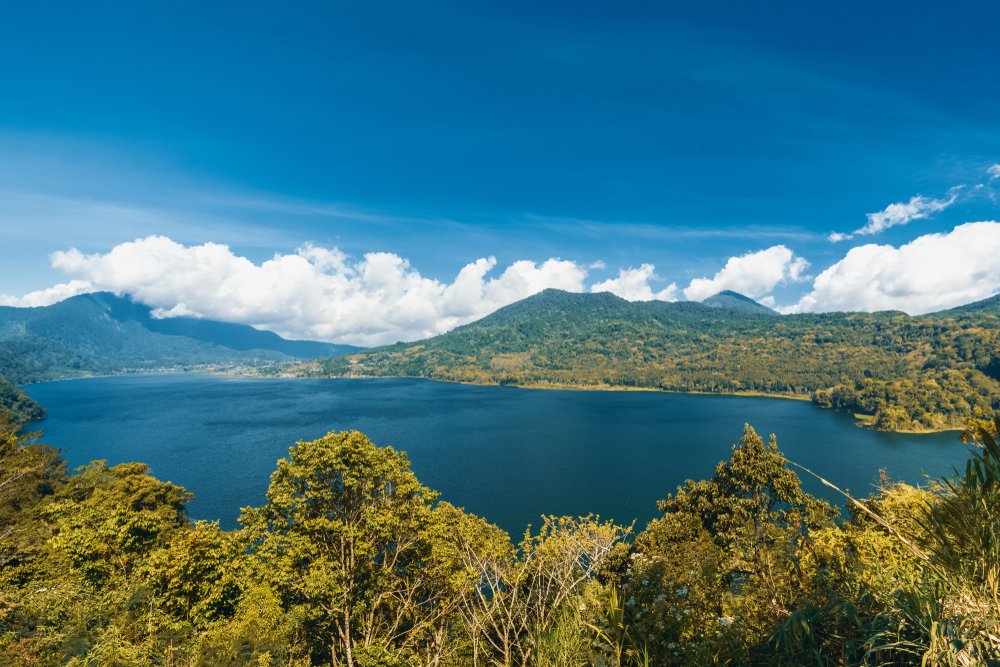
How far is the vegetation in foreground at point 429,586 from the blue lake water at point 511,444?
84.5ft

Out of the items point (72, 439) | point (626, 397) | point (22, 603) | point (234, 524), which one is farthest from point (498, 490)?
point (626, 397)

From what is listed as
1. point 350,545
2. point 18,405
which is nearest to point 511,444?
point 350,545

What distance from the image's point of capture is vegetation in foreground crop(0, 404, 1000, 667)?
3.67 meters

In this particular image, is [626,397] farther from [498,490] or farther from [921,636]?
[921,636]

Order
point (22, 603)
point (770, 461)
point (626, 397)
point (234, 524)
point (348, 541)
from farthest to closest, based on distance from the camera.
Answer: point (626, 397) → point (234, 524) → point (770, 461) → point (348, 541) → point (22, 603)

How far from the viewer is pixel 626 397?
158875 mm

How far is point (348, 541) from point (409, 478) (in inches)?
123

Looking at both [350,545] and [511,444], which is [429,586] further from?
[511,444]

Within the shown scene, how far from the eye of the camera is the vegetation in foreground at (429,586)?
3.67m

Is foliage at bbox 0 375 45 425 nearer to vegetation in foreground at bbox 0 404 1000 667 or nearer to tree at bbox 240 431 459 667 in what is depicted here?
vegetation in foreground at bbox 0 404 1000 667

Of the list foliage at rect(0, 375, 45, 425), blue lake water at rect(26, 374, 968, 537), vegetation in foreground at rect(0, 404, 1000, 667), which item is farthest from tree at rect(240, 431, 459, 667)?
foliage at rect(0, 375, 45, 425)

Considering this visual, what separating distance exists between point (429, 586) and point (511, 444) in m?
59.9

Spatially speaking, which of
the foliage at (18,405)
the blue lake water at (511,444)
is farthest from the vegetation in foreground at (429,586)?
the foliage at (18,405)

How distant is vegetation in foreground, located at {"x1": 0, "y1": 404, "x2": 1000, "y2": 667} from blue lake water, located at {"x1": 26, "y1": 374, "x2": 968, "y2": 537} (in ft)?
84.5
